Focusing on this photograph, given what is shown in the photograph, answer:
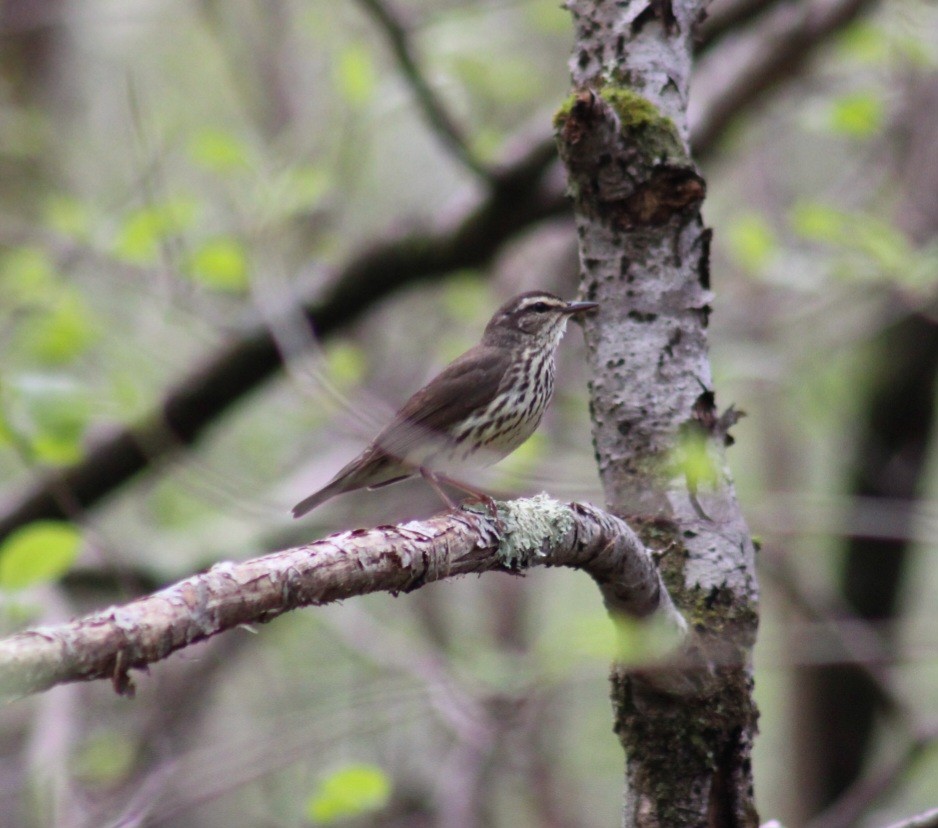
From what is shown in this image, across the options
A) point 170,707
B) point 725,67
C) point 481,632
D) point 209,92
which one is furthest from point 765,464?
point 209,92

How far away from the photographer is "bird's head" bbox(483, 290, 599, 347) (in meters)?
5.08

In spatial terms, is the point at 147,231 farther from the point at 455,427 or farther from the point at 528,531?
the point at 528,531

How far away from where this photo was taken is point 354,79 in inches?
253

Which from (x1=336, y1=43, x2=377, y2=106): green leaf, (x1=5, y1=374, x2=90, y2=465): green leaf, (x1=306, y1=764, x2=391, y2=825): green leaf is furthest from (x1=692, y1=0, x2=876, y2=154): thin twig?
(x1=306, y1=764, x2=391, y2=825): green leaf

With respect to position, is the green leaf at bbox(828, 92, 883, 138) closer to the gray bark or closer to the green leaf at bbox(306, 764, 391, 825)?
the gray bark

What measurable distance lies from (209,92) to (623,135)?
9533 mm

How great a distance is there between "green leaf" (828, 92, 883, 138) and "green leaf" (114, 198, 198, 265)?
366 cm

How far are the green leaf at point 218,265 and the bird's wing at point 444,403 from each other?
1.98 m

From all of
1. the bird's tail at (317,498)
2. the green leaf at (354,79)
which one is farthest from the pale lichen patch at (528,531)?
the green leaf at (354,79)

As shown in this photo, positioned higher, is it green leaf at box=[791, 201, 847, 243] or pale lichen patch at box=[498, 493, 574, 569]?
green leaf at box=[791, 201, 847, 243]

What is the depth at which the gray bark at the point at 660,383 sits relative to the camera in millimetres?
→ 2824

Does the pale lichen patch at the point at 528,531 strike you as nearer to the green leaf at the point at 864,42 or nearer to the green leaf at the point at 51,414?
the green leaf at the point at 51,414

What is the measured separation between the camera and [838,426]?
8570 mm

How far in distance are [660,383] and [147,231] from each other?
3.70 m
